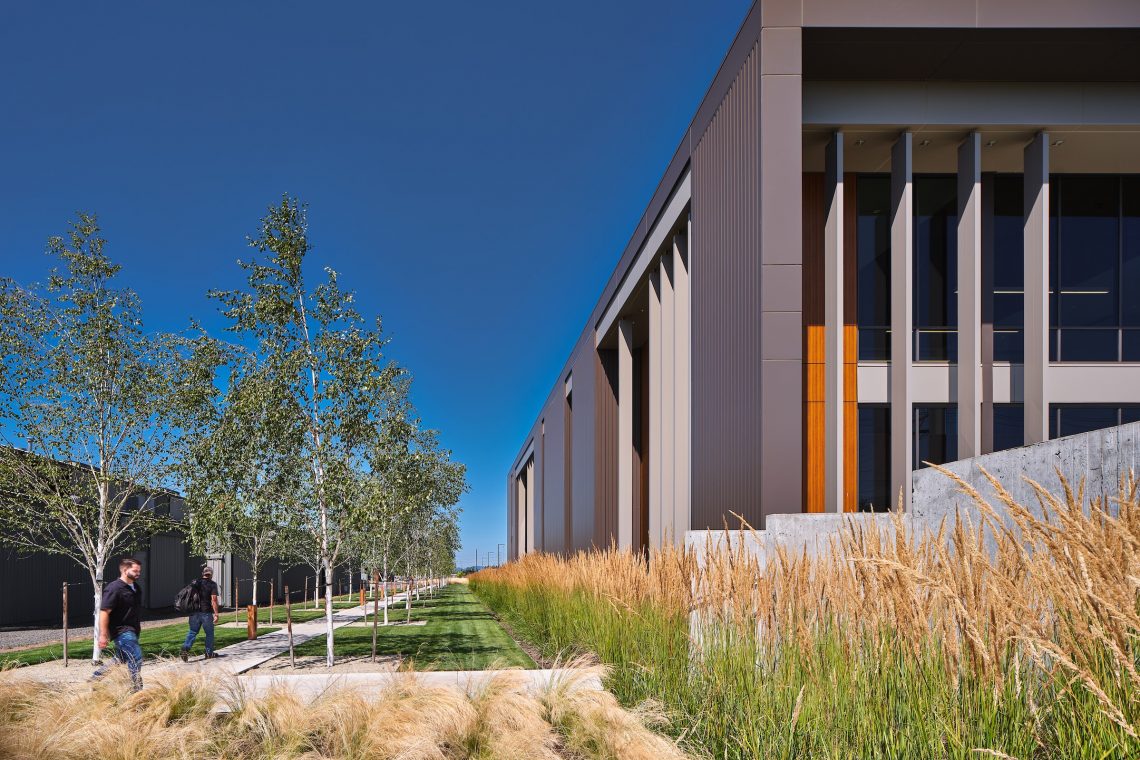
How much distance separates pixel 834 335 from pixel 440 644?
10231 millimetres

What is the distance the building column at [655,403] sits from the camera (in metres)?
20.1

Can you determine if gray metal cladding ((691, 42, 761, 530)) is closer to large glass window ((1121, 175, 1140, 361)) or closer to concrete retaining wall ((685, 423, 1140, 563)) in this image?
concrete retaining wall ((685, 423, 1140, 563))

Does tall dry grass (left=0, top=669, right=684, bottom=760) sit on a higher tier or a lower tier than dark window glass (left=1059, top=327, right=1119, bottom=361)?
lower

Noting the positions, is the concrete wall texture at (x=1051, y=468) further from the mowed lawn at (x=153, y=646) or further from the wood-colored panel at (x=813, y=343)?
the mowed lawn at (x=153, y=646)

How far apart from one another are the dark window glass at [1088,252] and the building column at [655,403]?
8332mm

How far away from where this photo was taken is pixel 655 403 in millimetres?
20734

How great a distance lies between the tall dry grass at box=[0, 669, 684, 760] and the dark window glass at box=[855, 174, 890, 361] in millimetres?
9875

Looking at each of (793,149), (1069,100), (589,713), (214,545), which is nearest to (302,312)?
(214,545)

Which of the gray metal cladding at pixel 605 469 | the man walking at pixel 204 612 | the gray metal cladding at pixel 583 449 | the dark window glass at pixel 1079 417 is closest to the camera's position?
the dark window glass at pixel 1079 417

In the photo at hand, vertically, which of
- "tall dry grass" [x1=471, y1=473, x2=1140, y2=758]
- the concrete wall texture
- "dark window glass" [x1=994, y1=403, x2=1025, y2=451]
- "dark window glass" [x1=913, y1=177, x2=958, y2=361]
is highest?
"dark window glass" [x1=913, y1=177, x2=958, y2=361]

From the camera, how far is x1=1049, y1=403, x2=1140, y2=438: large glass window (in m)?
15.4

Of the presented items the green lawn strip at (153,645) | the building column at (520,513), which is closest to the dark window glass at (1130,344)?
the green lawn strip at (153,645)

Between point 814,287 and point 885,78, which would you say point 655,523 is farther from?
point 885,78

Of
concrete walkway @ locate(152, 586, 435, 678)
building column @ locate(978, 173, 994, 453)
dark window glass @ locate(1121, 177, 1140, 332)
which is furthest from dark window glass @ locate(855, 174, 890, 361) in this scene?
concrete walkway @ locate(152, 586, 435, 678)
